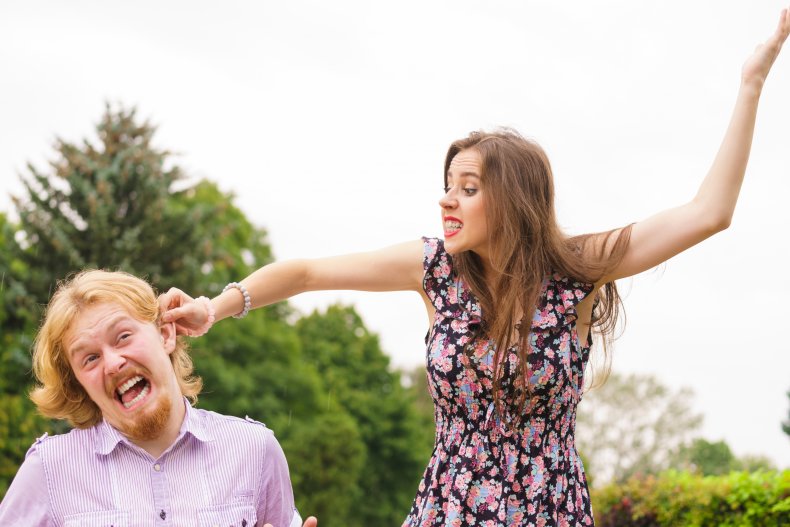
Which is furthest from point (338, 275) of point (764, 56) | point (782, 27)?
point (782, 27)

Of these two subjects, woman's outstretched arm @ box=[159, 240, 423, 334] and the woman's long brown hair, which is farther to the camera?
woman's outstretched arm @ box=[159, 240, 423, 334]

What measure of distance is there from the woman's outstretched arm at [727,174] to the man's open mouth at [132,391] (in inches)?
79.7

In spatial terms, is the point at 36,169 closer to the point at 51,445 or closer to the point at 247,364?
the point at 247,364

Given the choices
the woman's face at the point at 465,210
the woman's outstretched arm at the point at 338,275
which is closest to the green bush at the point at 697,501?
the woman's outstretched arm at the point at 338,275

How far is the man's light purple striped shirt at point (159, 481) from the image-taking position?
3467 mm

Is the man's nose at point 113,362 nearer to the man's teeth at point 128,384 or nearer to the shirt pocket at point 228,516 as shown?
the man's teeth at point 128,384

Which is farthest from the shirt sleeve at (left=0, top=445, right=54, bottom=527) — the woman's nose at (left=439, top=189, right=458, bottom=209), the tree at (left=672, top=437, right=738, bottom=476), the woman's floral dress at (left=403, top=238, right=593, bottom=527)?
the tree at (left=672, top=437, right=738, bottom=476)

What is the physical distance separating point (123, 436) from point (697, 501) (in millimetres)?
7120

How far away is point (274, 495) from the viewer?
377cm

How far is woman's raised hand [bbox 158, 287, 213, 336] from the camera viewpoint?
3.87 metres

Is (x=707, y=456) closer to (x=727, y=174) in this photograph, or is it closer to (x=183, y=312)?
(x=727, y=174)

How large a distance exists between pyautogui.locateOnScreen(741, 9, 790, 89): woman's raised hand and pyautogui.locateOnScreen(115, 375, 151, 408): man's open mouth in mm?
2453

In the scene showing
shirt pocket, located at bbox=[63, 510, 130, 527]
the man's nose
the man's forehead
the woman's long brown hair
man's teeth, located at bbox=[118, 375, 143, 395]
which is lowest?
shirt pocket, located at bbox=[63, 510, 130, 527]

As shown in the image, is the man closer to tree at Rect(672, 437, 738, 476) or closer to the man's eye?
the man's eye
